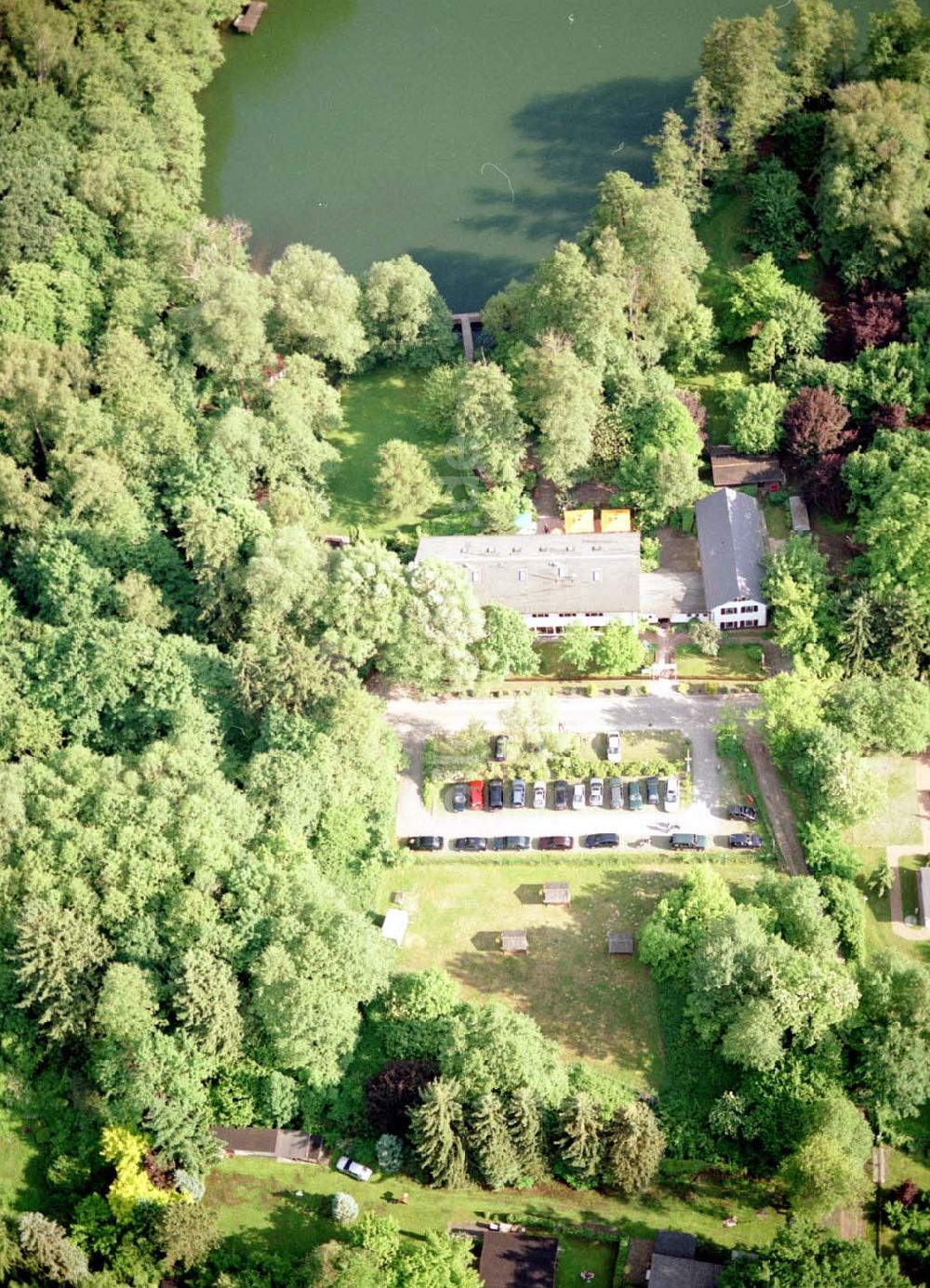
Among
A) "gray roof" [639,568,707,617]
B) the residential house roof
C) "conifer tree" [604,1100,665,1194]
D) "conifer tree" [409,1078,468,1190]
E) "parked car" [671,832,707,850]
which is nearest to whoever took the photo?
"conifer tree" [604,1100,665,1194]

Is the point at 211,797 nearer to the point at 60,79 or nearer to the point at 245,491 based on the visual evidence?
the point at 245,491

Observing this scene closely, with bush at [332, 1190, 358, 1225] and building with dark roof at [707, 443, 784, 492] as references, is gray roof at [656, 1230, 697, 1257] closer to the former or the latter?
bush at [332, 1190, 358, 1225]

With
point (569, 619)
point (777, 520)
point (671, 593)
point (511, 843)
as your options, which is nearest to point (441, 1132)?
point (511, 843)

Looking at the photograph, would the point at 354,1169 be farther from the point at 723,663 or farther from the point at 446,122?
the point at 446,122

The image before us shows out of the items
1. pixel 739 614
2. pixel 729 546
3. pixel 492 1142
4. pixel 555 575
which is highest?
pixel 729 546

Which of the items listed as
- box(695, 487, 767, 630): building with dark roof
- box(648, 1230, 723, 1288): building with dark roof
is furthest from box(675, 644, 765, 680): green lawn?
box(648, 1230, 723, 1288): building with dark roof

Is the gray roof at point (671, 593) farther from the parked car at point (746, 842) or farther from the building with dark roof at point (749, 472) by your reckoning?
the parked car at point (746, 842)
